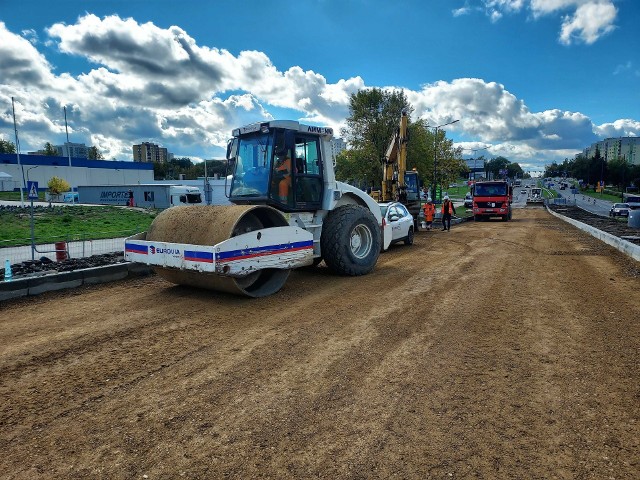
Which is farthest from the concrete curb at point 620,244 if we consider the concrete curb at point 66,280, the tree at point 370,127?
the tree at point 370,127

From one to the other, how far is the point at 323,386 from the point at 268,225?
13.5 ft

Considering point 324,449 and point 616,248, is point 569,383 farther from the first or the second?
point 616,248

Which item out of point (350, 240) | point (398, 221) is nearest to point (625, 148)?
point (398, 221)

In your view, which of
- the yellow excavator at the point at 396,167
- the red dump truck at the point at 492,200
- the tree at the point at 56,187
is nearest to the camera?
the yellow excavator at the point at 396,167

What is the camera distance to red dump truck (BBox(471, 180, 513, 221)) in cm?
2864

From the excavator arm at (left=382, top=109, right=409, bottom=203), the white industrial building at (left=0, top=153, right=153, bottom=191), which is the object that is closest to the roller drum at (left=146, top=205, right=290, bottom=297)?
the excavator arm at (left=382, top=109, right=409, bottom=203)

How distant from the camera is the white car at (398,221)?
13867 millimetres

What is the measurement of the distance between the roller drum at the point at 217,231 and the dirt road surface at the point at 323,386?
300mm

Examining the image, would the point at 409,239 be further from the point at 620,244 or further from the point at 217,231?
the point at 217,231

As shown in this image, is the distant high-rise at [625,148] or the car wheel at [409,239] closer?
the car wheel at [409,239]

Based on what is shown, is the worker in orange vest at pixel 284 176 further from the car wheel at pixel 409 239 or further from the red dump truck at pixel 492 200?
the red dump truck at pixel 492 200

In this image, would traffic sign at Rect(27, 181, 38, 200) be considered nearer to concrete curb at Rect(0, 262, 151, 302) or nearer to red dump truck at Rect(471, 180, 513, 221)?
concrete curb at Rect(0, 262, 151, 302)

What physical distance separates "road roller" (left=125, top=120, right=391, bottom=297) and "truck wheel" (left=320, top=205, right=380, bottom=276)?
2 cm

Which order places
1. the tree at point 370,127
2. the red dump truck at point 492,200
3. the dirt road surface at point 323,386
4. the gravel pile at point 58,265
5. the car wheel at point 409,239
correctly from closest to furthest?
1. the dirt road surface at point 323,386
2. the gravel pile at point 58,265
3. the car wheel at point 409,239
4. the red dump truck at point 492,200
5. the tree at point 370,127
